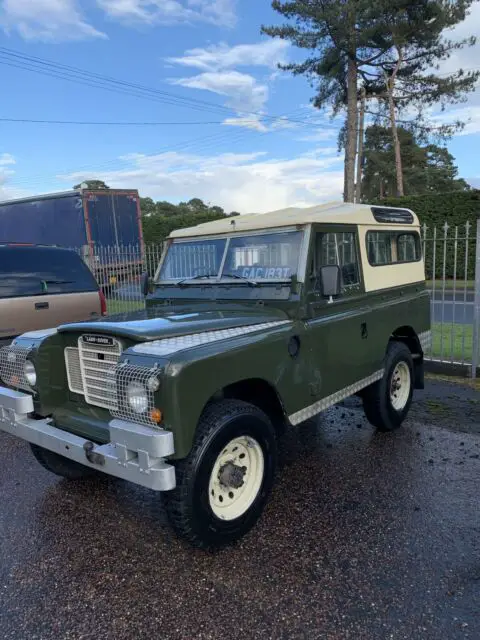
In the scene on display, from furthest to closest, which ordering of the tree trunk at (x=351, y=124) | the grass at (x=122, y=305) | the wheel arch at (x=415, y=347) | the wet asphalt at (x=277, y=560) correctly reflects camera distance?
the tree trunk at (x=351, y=124) → the grass at (x=122, y=305) → the wheel arch at (x=415, y=347) → the wet asphalt at (x=277, y=560)

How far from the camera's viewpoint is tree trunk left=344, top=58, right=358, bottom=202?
2047 centimetres

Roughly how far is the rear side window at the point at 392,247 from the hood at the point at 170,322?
4.90 ft

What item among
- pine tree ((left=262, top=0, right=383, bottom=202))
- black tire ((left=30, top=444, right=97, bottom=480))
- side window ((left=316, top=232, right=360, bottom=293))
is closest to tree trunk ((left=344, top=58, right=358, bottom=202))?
pine tree ((left=262, top=0, right=383, bottom=202))

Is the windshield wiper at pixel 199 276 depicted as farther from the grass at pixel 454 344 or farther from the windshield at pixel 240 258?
the grass at pixel 454 344

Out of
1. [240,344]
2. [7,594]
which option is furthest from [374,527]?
[7,594]

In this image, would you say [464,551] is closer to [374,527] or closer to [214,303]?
[374,527]

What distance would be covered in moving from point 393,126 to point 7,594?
27.5 m

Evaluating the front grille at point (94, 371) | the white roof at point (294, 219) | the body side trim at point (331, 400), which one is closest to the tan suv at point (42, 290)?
the white roof at point (294, 219)

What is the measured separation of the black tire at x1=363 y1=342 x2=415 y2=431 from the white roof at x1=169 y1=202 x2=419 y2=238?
1.30 metres

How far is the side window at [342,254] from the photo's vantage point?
3873 mm

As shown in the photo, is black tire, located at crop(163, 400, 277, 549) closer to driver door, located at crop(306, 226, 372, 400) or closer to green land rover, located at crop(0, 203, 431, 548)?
green land rover, located at crop(0, 203, 431, 548)

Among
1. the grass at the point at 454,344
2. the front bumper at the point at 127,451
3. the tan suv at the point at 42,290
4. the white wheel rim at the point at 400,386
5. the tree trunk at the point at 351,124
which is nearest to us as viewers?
the front bumper at the point at 127,451

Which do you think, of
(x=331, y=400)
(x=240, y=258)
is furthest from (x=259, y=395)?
(x=240, y=258)

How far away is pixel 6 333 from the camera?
601cm
